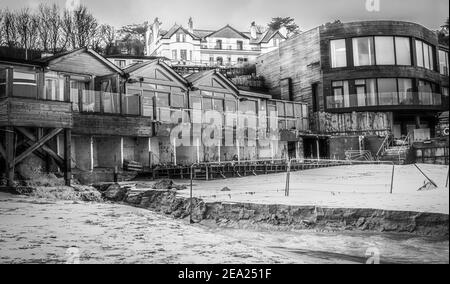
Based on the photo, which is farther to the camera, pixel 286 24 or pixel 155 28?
pixel 155 28

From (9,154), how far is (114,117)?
4.32 metres

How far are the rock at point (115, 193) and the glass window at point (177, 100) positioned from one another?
6.91m

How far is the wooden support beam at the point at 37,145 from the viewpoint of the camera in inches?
350

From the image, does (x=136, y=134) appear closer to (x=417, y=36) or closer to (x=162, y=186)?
(x=162, y=186)

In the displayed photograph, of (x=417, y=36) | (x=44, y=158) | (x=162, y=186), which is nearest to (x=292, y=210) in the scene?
(x=417, y=36)

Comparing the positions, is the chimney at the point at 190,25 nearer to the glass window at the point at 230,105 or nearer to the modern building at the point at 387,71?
the modern building at the point at 387,71

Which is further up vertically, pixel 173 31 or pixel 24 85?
pixel 24 85

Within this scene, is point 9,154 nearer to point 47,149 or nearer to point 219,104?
point 47,149

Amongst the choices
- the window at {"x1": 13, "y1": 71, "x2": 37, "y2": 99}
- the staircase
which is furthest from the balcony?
the staircase

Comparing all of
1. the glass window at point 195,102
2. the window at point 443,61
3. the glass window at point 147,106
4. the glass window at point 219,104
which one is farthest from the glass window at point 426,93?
the glass window at point 219,104

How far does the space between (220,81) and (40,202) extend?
11.6 metres

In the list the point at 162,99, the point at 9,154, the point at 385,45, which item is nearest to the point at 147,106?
the point at 162,99

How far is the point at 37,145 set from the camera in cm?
940

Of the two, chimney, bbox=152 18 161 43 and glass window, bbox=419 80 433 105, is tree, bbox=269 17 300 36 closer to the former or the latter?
chimney, bbox=152 18 161 43
